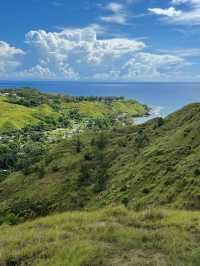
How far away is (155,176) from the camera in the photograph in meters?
41.0

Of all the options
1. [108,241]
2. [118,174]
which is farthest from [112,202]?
[108,241]

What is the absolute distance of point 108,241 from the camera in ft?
36.6

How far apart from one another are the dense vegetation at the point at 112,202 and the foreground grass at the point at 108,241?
3 centimetres

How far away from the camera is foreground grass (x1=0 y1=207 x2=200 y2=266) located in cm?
954

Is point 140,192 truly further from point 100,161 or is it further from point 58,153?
point 58,153

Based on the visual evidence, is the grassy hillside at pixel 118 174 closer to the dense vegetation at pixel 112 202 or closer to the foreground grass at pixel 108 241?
the dense vegetation at pixel 112 202

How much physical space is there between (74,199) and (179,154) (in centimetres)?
1545

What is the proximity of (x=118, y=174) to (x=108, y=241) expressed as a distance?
4122cm

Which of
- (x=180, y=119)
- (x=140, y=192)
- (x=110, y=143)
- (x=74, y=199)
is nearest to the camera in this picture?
(x=140, y=192)

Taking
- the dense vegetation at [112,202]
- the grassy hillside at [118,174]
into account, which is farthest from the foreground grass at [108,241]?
the grassy hillside at [118,174]

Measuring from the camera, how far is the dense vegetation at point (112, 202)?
10.1 metres

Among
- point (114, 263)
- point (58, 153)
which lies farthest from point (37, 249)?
point (58, 153)

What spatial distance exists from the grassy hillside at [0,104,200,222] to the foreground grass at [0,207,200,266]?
13185mm

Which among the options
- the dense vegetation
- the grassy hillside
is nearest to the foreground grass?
the dense vegetation
